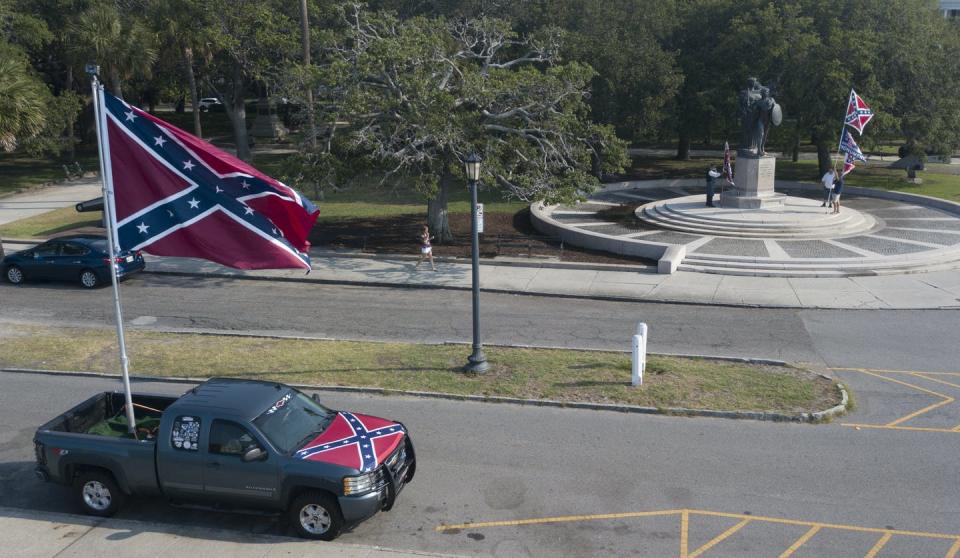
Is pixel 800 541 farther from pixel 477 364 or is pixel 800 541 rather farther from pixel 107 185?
pixel 107 185

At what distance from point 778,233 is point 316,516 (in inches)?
896

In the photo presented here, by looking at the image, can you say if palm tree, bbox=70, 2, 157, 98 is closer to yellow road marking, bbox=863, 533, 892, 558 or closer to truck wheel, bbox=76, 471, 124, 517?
truck wheel, bbox=76, 471, 124, 517

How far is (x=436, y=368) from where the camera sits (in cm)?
1638

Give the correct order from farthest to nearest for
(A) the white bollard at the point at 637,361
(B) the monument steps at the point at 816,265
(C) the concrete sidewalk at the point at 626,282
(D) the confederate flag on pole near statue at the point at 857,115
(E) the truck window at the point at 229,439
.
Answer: (D) the confederate flag on pole near statue at the point at 857,115 → (B) the monument steps at the point at 816,265 → (C) the concrete sidewalk at the point at 626,282 → (A) the white bollard at the point at 637,361 → (E) the truck window at the point at 229,439

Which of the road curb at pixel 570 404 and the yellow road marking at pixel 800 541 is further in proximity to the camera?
the road curb at pixel 570 404

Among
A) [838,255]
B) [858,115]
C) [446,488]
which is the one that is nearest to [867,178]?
[858,115]

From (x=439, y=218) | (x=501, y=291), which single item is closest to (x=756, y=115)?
(x=439, y=218)

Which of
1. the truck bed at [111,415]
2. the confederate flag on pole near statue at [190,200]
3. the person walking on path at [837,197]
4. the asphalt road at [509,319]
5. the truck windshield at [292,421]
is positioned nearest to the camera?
the truck windshield at [292,421]

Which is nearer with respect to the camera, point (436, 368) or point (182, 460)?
point (182, 460)

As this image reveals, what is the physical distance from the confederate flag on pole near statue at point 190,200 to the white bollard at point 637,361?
6.01 m

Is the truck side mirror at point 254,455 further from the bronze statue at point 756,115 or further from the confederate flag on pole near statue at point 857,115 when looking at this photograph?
the bronze statue at point 756,115

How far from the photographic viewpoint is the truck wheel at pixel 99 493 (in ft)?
35.9

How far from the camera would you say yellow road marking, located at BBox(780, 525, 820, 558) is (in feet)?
32.4

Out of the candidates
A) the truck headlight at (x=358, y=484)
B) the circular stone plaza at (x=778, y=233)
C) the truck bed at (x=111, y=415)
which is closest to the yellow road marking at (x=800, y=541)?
the truck headlight at (x=358, y=484)
